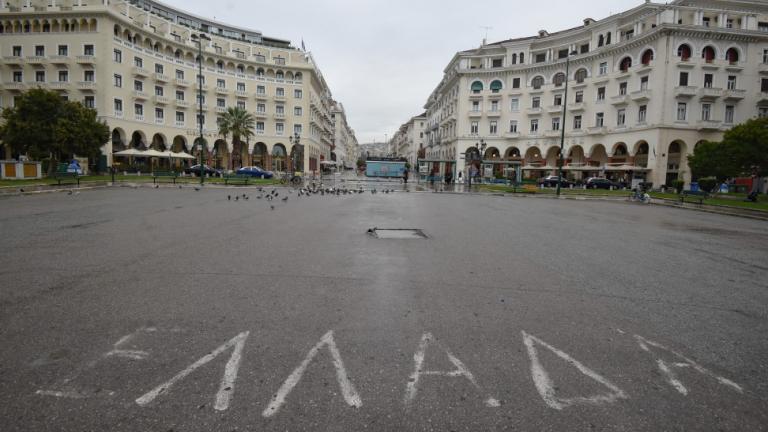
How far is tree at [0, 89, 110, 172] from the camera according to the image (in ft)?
109

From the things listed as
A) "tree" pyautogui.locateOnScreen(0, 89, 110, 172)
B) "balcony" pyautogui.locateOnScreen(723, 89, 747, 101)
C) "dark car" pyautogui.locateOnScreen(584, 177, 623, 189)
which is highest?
"balcony" pyautogui.locateOnScreen(723, 89, 747, 101)

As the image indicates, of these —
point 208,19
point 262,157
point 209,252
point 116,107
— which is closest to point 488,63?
point 262,157

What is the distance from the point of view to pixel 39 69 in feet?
145

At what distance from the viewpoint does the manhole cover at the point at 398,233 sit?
8.98 m

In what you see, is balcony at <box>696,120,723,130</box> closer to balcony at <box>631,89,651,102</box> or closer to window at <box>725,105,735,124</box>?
window at <box>725,105,735,124</box>

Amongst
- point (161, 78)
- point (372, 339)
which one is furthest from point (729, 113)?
point (161, 78)

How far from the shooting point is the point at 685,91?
40594mm

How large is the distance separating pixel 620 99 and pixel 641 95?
2.76 meters

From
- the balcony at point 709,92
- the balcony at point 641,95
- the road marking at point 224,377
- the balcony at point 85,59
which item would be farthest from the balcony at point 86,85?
the balcony at point 709,92

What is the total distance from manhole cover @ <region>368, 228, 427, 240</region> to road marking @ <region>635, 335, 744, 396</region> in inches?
221

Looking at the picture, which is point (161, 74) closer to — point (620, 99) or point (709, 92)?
point (620, 99)

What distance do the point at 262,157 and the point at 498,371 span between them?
209 feet

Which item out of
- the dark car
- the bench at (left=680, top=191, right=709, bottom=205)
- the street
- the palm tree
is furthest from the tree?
the dark car

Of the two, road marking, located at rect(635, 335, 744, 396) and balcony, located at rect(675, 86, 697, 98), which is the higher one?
balcony, located at rect(675, 86, 697, 98)
